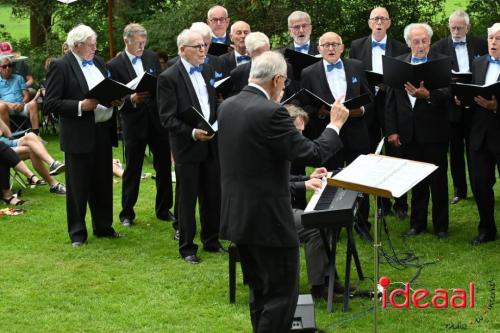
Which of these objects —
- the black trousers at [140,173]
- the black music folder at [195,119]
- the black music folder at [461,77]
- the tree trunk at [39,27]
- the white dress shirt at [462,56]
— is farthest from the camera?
the tree trunk at [39,27]

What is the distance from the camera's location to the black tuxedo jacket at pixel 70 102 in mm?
8828

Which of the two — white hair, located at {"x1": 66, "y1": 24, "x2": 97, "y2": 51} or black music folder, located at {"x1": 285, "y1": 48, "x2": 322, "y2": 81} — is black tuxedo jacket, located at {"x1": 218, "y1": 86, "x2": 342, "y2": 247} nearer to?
white hair, located at {"x1": 66, "y1": 24, "x2": 97, "y2": 51}

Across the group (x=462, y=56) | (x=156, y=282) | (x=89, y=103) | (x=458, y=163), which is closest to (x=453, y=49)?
(x=462, y=56)

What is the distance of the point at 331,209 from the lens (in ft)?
21.8

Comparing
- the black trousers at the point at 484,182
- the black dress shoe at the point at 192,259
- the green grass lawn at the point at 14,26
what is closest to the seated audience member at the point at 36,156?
the black dress shoe at the point at 192,259

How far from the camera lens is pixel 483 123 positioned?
883 cm

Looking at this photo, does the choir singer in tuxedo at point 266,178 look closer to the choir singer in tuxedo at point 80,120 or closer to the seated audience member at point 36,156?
the choir singer in tuxedo at point 80,120

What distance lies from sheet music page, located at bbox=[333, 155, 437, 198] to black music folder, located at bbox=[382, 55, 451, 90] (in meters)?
2.71

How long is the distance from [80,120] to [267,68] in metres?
3.69

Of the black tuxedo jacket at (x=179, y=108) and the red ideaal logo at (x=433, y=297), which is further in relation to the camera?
the black tuxedo jacket at (x=179, y=108)

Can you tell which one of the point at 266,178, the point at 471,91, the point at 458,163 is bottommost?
the point at 458,163

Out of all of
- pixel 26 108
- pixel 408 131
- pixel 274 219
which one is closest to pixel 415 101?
pixel 408 131

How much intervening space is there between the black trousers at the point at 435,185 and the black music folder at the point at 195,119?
90.0 inches

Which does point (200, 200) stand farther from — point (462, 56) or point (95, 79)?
point (462, 56)
